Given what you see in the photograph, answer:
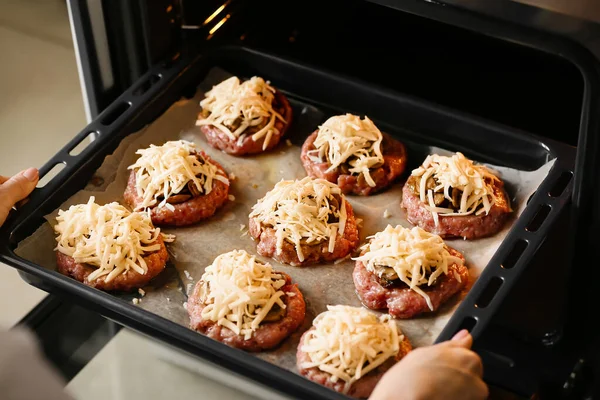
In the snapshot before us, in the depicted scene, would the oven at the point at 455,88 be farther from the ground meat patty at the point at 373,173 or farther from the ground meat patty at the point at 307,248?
the ground meat patty at the point at 307,248

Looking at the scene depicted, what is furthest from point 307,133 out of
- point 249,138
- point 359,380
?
point 359,380

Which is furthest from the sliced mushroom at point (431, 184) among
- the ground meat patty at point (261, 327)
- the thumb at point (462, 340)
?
the thumb at point (462, 340)

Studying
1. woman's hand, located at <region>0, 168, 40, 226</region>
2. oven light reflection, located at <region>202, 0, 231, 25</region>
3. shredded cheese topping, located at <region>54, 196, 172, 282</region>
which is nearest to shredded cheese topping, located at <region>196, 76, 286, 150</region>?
oven light reflection, located at <region>202, 0, 231, 25</region>

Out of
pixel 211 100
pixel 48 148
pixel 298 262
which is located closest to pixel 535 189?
pixel 298 262

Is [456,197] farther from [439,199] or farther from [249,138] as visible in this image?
[249,138]

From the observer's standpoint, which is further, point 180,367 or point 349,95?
point 349,95

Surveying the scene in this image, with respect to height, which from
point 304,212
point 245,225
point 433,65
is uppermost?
point 433,65

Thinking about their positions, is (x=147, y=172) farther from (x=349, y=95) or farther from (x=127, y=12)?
(x=349, y=95)
